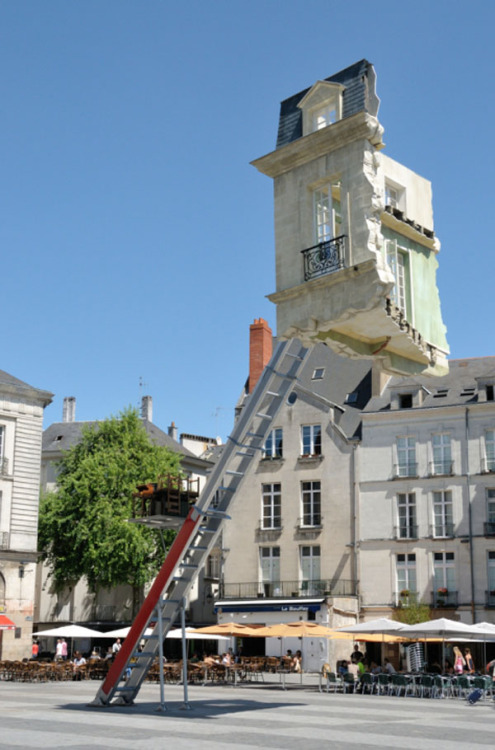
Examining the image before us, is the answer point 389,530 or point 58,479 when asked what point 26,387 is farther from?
point 389,530

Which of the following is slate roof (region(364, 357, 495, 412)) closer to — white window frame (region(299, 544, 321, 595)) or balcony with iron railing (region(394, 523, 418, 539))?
balcony with iron railing (region(394, 523, 418, 539))

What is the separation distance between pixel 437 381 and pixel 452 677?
65.6 ft

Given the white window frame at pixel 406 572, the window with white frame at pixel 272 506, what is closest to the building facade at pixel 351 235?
the white window frame at pixel 406 572

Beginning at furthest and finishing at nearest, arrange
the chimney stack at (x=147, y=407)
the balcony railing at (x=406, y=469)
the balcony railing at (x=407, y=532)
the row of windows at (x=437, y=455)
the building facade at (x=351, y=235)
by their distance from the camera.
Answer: the chimney stack at (x=147, y=407) → the balcony railing at (x=406, y=469) → the balcony railing at (x=407, y=532) → the row of windows at (x=437, y=455) → the building facade at (x=351, y=235)

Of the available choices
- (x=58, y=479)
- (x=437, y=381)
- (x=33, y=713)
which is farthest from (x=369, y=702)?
(x=58, y=479)

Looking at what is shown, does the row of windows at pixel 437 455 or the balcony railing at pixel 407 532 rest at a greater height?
the row of windows at pixel 437 455

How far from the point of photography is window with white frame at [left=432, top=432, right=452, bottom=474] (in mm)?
42781

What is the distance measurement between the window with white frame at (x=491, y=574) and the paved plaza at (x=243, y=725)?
17.8 m

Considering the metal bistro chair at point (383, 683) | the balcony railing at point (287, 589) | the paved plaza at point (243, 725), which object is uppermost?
the balcony railing at point (287, 589)

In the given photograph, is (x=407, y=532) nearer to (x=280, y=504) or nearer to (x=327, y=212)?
(x=280, y=504)

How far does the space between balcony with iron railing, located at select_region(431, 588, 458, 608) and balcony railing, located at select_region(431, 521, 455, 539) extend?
2336 mm

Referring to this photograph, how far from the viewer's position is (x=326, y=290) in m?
17.2

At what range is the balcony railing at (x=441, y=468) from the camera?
140 ft

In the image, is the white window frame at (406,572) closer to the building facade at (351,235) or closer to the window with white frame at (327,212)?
the building facade at (351,235)
